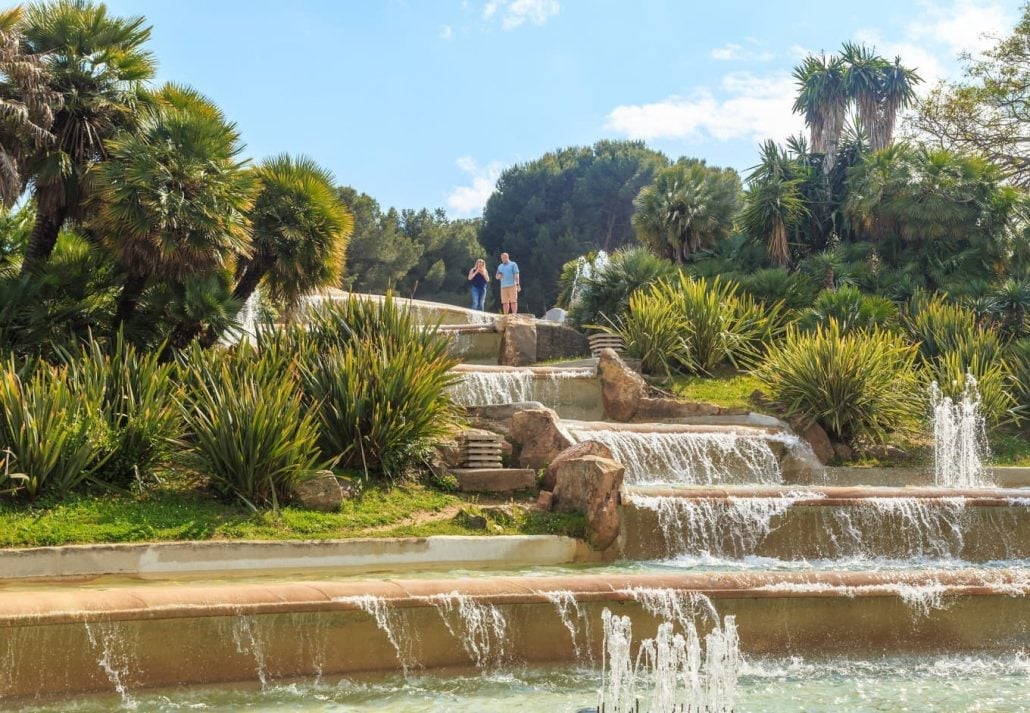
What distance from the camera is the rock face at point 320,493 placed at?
9883 mm

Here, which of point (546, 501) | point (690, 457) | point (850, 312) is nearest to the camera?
point (546, 501)

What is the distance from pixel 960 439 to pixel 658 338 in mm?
4874

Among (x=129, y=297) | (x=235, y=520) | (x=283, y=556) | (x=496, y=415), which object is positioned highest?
(x=129, y=297)

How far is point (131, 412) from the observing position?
10109 millimetres

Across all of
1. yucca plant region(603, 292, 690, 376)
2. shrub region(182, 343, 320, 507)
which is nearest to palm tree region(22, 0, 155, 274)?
shrub region(182, 343, 320, 507)

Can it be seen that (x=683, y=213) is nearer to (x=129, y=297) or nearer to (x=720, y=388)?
(x=720, y=388)

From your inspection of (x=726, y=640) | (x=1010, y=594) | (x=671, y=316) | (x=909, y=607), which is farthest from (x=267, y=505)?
(x=671, y=316)

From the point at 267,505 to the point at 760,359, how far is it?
10735 millimetres

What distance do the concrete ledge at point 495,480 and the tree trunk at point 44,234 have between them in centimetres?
731

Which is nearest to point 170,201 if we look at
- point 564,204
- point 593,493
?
point 593,493

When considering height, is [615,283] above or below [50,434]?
above

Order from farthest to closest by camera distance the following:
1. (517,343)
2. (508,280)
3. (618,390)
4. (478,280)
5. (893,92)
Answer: (893,92), (478,280), (508,280), (517,343), (618,390)

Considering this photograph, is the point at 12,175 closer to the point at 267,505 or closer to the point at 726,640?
the point at 267,505

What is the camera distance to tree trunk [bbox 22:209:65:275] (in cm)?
1473
